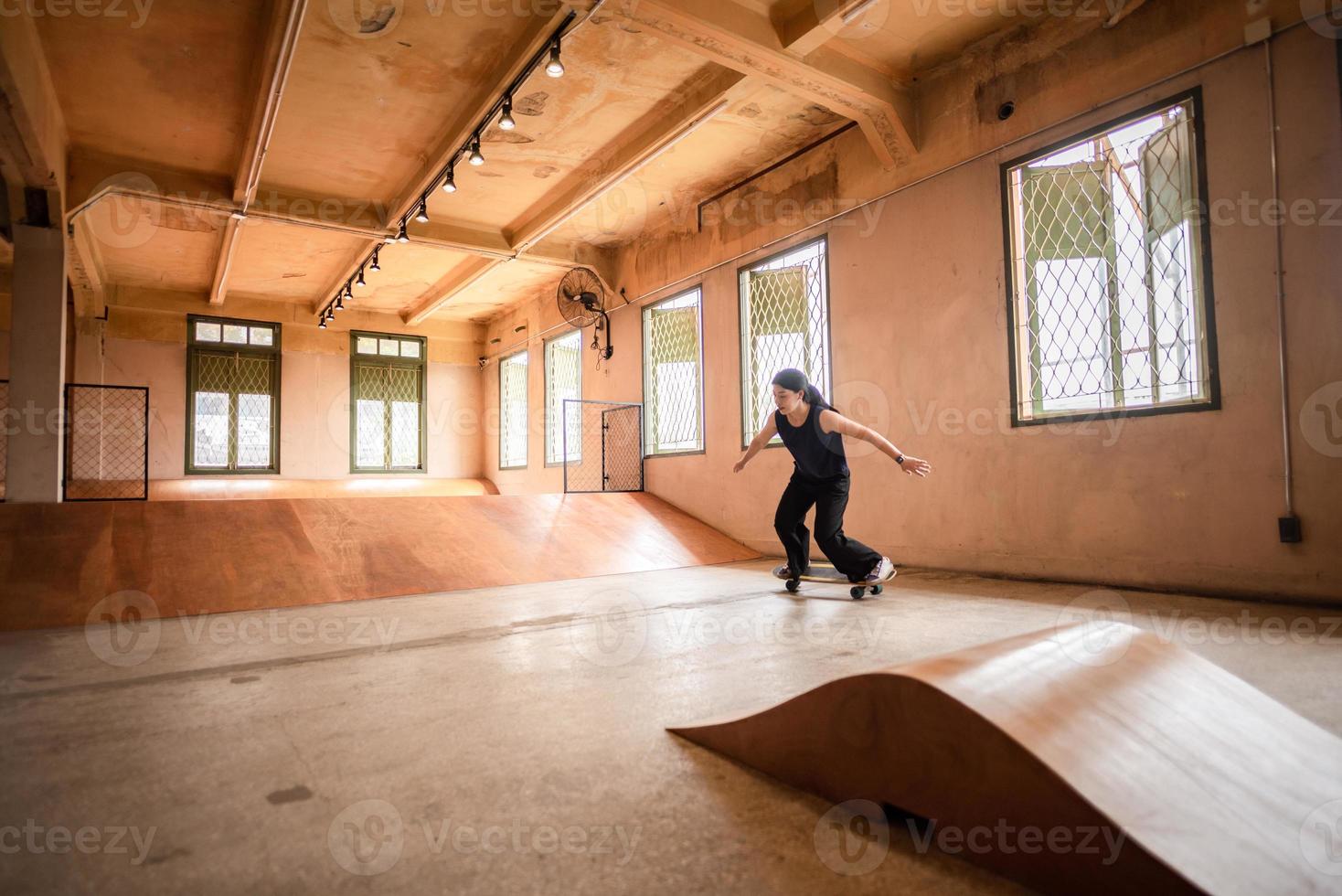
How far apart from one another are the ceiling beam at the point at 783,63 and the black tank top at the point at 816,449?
8.70 ft

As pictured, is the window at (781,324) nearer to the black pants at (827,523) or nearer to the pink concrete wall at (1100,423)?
the pink concrete wall at (1100,423)

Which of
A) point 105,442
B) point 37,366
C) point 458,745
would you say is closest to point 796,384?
point 458,745

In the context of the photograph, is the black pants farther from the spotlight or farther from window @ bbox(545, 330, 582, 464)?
window @ bbox(545, 330, 582, 464)

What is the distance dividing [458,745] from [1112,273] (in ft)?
16.0

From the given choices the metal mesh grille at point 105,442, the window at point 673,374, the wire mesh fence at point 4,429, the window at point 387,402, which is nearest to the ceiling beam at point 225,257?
the metal mesh grille at point 105,442

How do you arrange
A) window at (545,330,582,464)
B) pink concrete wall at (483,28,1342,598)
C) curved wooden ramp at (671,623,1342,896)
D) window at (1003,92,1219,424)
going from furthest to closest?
window at (545,330,582,464) < window at (1003,92,1219,424) < pink concrete wall at (483,28,1342,598) < curved wooden ramp at (671,623,1342,896)

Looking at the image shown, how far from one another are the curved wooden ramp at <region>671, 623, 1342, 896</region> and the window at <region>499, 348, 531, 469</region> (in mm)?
11344

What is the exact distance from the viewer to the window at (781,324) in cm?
655

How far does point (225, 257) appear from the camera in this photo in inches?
353

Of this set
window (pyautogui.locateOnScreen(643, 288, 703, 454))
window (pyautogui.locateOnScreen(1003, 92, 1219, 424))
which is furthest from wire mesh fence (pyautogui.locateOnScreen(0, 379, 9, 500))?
window (pyautogui.locateOnScreen(1003, 92, 1219, 424))

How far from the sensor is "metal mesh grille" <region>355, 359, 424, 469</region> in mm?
12531

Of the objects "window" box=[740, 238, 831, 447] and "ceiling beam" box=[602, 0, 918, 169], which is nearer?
"ceiling beam" box=[602, 0, 918, 169]

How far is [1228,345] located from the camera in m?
3.95

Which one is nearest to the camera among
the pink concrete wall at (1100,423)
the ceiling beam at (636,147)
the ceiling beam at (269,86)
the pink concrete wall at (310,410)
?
the pink concrete wall at (1100,423)
